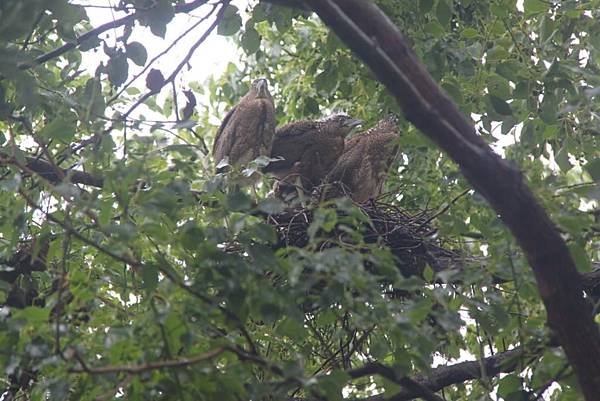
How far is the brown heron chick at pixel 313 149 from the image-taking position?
6613 millimetres

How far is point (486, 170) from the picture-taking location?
308cm


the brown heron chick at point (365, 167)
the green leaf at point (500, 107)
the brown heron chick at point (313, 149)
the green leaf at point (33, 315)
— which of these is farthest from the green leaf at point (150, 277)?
the brown heron chick at point (313, 149)

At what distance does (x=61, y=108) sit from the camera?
4152 mm

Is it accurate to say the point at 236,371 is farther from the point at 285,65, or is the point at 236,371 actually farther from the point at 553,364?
the point at 285,65

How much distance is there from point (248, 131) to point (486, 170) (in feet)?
12.7

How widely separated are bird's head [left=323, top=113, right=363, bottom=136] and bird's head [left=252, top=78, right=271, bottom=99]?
0.66m

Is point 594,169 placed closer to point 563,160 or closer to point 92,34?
point 563,160

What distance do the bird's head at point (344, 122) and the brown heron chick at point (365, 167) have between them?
4.4 inches

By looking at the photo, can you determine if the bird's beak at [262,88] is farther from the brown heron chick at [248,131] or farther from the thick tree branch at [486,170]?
the thick tree branch at [486,170]

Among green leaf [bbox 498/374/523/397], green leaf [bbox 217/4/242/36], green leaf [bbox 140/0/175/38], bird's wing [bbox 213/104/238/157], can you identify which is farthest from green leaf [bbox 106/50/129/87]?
bird's wing [bbox 213/104/238/157]

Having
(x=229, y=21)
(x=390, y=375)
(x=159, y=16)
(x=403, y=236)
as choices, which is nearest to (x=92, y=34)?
(x=159, y=16)

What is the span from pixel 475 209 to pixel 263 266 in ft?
6.38

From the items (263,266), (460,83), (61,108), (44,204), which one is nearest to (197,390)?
(263,266)

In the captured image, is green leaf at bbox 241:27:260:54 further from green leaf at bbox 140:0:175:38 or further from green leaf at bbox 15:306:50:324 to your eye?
green leaf at bbox 15:306:50:324
